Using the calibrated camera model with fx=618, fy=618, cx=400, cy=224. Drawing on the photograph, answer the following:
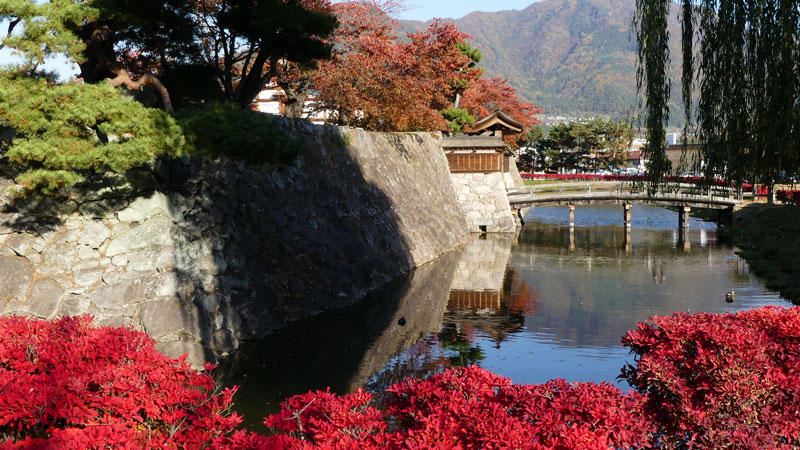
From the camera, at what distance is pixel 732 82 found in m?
8.58

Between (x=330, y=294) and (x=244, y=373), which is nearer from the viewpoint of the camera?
(x=244, y=373)

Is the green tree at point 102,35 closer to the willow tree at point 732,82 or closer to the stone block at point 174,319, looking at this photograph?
the stone block at point 174,319

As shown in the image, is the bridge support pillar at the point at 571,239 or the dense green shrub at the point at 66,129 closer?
the dense green shrub at the point at 66,129

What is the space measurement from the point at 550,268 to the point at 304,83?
1231 centimetres

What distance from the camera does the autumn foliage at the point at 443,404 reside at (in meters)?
4.86

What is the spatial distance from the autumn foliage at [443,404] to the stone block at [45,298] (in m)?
4.21

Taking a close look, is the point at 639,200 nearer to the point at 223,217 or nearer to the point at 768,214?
the point at 768,214

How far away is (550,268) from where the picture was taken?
2506cm

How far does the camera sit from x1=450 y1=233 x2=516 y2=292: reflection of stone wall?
2122 centimetres

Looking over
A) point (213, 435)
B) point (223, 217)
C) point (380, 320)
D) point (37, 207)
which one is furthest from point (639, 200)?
point (213, 435)

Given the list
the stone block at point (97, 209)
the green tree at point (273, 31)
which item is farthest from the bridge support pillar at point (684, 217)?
the stone block at point (97, 209)

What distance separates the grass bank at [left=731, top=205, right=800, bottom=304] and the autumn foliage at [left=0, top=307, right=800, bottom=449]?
1412cm

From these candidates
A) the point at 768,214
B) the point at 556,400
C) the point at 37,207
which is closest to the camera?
the point at 556,400

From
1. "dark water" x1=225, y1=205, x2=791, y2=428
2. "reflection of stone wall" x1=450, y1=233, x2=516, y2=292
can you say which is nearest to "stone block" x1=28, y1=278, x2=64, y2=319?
"dark water" x1=225, y1=205, x2=791, y2=428
